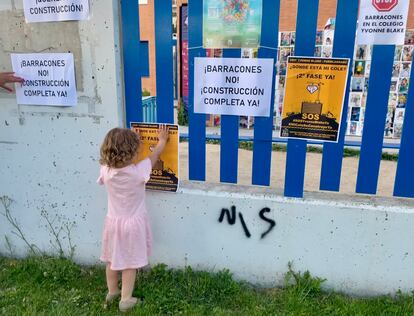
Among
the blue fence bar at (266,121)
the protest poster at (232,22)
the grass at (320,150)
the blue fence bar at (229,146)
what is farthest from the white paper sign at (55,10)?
the grass at (320,150)

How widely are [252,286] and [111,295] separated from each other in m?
0.99

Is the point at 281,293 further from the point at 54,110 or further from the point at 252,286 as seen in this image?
the point at 54,110

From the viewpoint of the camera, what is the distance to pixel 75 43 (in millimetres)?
2574

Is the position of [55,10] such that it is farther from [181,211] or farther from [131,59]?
[181,211]

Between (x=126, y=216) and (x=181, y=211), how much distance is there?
0.44 m

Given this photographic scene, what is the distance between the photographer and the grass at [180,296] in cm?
238

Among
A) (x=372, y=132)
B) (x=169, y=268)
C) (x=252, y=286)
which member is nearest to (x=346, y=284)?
(x=252, y=286)

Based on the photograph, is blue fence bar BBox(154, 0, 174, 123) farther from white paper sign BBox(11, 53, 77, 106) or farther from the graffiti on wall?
the graffiti on wall

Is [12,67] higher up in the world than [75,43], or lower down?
lower down

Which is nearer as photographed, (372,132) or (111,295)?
(372,132)

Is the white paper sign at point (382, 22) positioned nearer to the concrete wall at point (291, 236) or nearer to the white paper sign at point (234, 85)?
the white paper sign at point (234, 85)

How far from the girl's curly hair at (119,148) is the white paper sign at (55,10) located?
Answer: 87 centimetres

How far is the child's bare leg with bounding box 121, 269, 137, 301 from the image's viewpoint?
2441 millimetres

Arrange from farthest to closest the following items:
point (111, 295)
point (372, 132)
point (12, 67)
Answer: point (12, 67), point (111, 295), point (372, 132)
